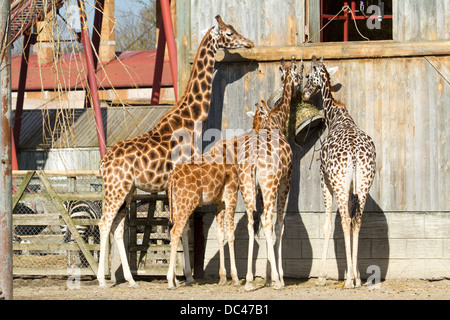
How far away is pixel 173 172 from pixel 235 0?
3007 millimetres

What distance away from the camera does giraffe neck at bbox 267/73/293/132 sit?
10.3 metres

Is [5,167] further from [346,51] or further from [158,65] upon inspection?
[158,65]

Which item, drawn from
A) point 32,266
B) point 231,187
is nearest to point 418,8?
point 231,187

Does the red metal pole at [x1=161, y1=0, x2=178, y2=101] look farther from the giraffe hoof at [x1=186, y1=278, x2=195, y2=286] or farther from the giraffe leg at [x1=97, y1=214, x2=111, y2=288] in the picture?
the giraffe hoof at [x1=186, y1=278, x2=195, y2=286]

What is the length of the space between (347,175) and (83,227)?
4.53 meters

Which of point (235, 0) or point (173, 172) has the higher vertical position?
point (235, 0)

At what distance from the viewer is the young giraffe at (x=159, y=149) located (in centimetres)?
985

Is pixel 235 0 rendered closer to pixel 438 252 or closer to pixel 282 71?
pixel 282 71

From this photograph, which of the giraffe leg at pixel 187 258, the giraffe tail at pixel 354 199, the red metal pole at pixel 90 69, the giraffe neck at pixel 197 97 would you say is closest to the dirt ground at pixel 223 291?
the giraffe leg at pixel 187 258

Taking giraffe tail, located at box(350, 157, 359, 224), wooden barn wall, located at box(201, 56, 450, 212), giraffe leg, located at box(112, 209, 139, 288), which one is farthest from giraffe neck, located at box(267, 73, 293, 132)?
giraffe leg, located at box(112, 209, 139, 288)

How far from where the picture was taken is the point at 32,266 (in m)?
11.2

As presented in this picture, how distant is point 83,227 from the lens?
1173 cm

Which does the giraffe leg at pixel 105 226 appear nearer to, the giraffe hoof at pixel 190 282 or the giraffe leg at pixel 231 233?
the giraffe hoof at pixel 190 282

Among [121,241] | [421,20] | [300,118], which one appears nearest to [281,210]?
[300,118]
